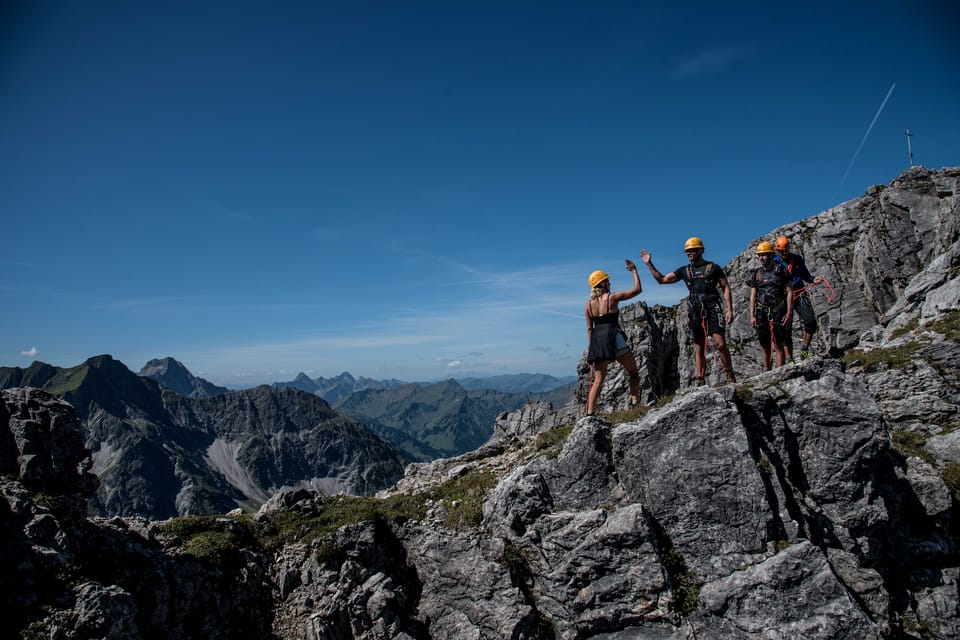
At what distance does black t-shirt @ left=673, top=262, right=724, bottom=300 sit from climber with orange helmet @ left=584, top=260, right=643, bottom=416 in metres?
3.27

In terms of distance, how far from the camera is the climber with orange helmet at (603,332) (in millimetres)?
16625

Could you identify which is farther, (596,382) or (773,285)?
(773,285)

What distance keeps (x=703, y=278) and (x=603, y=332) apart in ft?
15.9

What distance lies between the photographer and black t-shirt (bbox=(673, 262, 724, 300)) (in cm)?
1800

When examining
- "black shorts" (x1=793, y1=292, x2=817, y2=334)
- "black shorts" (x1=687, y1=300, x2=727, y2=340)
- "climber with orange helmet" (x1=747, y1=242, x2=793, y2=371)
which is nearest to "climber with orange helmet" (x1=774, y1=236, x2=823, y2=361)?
"black shorts" (x1=793, y1=292, x2=817, y2=334)

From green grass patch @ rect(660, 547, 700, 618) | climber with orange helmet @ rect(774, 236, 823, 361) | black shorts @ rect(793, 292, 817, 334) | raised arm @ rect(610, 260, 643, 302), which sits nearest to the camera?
green grass patch @ rect(660, 547, 700, 618)

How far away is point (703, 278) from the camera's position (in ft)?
59.2

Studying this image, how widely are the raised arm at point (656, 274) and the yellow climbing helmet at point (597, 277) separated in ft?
5.36

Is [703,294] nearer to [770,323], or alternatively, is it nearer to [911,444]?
[770,323]

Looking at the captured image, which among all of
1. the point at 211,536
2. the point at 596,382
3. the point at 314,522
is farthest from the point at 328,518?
the point at 596,382

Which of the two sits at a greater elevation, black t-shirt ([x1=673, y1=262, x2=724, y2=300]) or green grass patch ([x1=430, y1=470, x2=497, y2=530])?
black t-shirt ([x1=673, y1=262, x2=724, y2=300])

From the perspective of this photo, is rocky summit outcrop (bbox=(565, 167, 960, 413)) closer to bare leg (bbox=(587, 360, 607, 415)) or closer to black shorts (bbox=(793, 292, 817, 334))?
black shorts (bbox=(793, 292, 817, 334))

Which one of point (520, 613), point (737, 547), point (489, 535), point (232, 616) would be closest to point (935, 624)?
point (737, 547)

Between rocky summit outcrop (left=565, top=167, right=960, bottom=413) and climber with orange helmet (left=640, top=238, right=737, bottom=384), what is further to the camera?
rocky summit outcrop (left=565, top=167, right=960, bottom=413)
